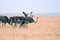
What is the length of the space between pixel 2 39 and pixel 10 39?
435 mm

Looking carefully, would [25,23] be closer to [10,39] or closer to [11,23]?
[11,23]

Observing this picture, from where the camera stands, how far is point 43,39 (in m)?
13.0

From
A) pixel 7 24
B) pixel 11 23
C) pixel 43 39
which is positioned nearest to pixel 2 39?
pixel 43 39

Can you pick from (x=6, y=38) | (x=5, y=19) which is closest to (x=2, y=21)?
(x=5, y=19)

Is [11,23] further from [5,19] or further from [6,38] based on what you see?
[6,38]

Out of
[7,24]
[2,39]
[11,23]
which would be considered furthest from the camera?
[7,24]

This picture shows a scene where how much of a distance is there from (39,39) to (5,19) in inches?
356

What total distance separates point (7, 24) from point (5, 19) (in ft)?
5.87

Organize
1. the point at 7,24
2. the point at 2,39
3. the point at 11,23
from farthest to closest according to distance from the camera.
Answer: the point at 7,24, the point at 11,23, the point at 2,39

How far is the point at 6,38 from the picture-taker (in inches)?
512

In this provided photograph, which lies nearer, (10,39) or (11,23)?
(10,39)

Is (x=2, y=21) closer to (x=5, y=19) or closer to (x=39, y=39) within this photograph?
(x=5, y=19)

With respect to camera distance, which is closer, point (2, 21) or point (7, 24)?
point (2, 21)

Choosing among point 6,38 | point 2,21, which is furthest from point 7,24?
point 6,38
